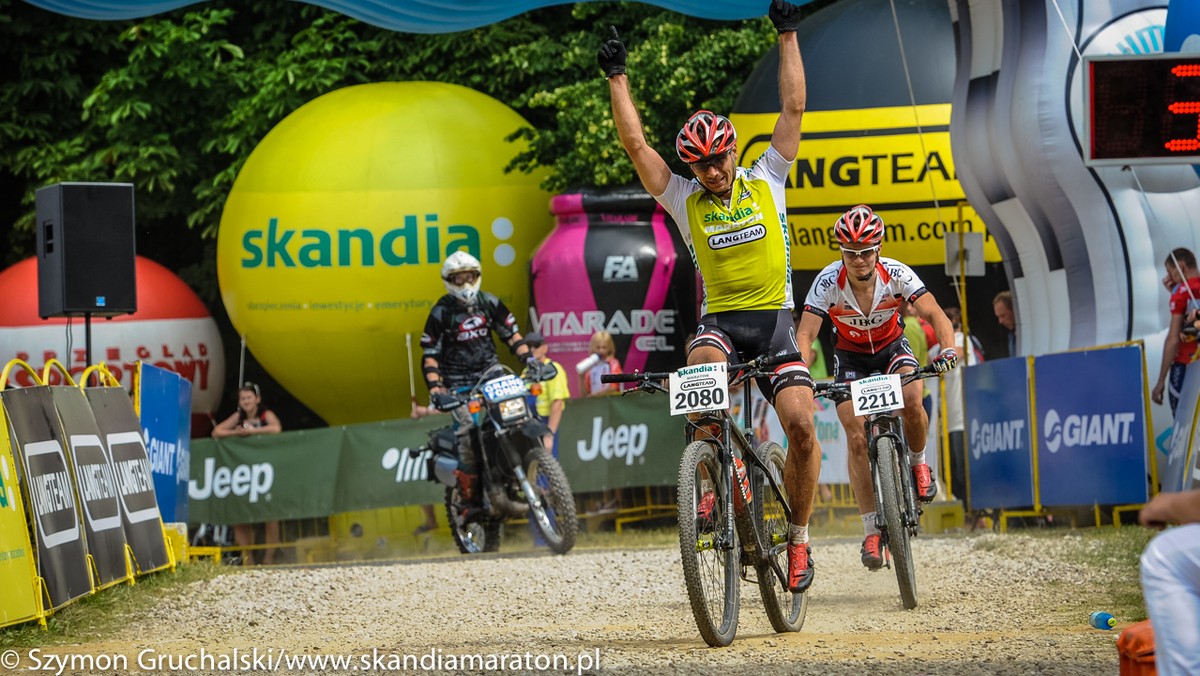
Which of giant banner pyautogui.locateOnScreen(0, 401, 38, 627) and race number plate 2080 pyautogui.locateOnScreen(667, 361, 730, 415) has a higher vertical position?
race number plate 2080 pyautogui.locateOnScreen(667, 361, 730, 415)

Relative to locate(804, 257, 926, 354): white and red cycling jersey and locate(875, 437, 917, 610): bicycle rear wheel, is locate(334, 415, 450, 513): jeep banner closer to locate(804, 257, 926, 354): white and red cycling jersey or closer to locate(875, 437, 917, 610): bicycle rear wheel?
locate(804, 257, 926, 354): white and red cycling jersey

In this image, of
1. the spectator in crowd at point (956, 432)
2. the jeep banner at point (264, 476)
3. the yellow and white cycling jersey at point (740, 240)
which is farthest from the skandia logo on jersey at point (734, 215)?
the jeep banner at point (264, 476)

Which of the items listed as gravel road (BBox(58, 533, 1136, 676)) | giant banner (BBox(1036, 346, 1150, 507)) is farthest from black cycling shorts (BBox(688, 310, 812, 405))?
giant banner (BBox(1036, 346, 1150, 507))

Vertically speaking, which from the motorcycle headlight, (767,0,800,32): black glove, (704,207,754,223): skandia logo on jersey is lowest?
the motorcycle headlight

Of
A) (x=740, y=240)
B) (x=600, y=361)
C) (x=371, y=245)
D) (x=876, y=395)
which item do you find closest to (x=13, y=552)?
(x=740, y=240)

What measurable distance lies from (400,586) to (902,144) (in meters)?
9.92

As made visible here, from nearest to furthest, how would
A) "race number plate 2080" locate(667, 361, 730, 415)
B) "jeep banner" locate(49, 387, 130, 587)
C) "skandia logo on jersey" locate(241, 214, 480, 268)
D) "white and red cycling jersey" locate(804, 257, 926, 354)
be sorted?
"race number plate 2080" locate(667, 361, 730, 415) < "white and red cycling jersey" locate(804, 257, 926, 354) < "jeep banner" locate(49, 387, 130, 587) < "skandia logo on jersey" locate(241, 214, 480, 268)

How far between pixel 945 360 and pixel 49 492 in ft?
15.2

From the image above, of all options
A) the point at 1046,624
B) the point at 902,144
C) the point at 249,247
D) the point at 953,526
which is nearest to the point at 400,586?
the point at 1046,624

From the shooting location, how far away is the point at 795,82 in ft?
25.5

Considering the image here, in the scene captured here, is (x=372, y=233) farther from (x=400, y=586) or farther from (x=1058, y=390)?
(x=400, y=586)

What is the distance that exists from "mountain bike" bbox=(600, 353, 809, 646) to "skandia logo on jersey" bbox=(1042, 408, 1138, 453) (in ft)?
21.5

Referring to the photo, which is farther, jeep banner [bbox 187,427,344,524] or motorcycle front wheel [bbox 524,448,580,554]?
jeep banner [bbox 187,427,344,524]

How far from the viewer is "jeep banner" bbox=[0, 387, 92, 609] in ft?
29.0
